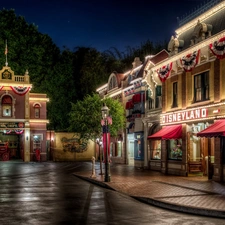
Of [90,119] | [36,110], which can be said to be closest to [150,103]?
[90,119]

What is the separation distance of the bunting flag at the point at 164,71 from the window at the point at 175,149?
423 cm

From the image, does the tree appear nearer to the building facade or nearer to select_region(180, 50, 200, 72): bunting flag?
select_region(180, 50, 200, 72): bunting flag

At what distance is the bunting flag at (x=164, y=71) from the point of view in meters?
26.4

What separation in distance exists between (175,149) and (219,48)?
26.7 feet

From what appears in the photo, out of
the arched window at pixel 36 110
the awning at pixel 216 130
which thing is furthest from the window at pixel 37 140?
the awning at pixel 216 130

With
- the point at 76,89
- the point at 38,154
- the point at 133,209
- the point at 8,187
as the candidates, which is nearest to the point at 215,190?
the point at 133,209

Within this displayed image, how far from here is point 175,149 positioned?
26406 millimetres

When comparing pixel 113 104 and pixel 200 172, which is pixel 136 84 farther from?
pixel 200 172

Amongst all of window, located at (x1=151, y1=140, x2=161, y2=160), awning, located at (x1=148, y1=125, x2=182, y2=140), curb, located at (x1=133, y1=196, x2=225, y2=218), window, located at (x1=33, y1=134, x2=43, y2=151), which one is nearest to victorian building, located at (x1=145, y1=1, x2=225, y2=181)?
awning, located at (x1=148, y1=125, x2=182, y2=140)

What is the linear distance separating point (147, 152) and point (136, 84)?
247 inches

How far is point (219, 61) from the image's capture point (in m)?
21.2

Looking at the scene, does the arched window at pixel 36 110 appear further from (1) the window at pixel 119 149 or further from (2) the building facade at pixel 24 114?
(1) the window at pixel 119 149

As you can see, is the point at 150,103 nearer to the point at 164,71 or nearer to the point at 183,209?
the point at 164,71

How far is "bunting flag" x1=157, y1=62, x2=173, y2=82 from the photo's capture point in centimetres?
2642
